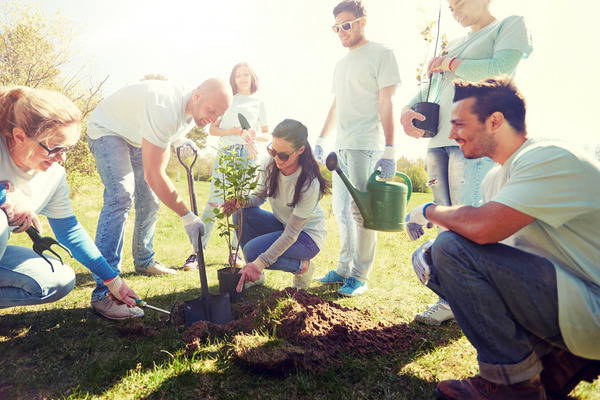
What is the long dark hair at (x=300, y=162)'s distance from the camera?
2.68 m

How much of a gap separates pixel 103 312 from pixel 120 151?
1.24m

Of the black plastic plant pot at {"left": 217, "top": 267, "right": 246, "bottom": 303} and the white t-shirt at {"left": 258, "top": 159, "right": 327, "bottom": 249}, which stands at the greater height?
the white t-shirt at {"left": 258, "top": 159, "right": 327, "bottom": 249}

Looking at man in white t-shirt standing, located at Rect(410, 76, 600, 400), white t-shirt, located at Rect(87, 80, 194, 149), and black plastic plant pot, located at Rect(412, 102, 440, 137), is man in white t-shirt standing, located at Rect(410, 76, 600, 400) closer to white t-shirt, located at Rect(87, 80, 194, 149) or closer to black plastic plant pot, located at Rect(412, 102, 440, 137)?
black plastic plant pot, located at Rect(412, 102, 440, 137)

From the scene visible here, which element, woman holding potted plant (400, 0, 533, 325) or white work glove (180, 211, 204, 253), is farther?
white work glove (180, 211, 204, 253)

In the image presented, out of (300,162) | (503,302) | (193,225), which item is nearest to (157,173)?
(193,225)

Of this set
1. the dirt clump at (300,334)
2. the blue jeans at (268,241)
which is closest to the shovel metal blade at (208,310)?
the dirt clump at (300,334)

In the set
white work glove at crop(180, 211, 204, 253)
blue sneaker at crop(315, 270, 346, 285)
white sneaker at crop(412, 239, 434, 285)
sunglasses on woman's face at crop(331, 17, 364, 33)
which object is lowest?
blue sneaker at crop(315, 270, 346, 285)

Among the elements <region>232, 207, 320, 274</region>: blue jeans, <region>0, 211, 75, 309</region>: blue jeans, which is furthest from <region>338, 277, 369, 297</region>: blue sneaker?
<region>0, 211, 75, 309</region>: blue jeans

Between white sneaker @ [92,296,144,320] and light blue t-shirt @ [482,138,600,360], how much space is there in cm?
240

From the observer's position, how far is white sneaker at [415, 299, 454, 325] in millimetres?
A: 2486

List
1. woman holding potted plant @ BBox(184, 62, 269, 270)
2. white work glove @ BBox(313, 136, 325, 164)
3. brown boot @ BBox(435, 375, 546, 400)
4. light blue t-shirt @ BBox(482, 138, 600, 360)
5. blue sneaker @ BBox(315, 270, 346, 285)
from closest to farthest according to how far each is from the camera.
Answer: light blue t-shirt @ BBox(482, 138, 600, 360), brown boot @ BBox(435, 375, 546, 400), blue sneaker @ BBox(315, 270, 346, 285), white work glove @ BBox(313, 136, 325, 164), woman holding potted plant @ BBox(184, 62, 269, 270)

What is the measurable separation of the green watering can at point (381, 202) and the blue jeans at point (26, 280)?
1.90m

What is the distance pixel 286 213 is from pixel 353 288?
3.04ft

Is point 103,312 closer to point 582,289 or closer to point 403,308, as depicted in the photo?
point 403,308
